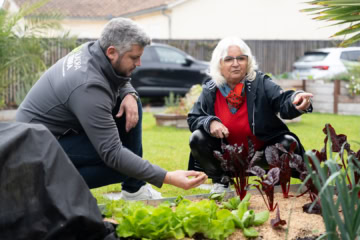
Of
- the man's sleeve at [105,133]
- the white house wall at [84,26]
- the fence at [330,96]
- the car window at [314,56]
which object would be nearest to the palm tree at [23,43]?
the fence at [330,96]

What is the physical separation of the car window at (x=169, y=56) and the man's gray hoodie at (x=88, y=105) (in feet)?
38.3

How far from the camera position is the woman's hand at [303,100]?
341 centimetres

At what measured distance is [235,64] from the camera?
3.94 meters

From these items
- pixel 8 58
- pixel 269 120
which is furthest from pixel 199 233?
pixel 8 58

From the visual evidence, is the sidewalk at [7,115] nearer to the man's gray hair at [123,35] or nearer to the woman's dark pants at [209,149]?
the woman's dark pants at [209,149]

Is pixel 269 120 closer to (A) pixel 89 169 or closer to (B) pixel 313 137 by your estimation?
(A) pixel 89 169

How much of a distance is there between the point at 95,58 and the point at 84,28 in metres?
25.7

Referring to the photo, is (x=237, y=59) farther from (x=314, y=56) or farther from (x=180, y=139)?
(x=314, y=56)

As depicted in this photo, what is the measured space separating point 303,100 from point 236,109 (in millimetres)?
698

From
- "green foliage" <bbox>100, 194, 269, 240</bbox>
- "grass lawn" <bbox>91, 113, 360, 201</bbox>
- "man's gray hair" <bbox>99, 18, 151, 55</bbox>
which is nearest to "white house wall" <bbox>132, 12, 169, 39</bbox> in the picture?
"grass lawn" <bbox>91, 113, 360, 201</bbox>

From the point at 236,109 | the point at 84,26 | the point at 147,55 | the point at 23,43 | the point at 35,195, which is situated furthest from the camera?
the point at 84,26

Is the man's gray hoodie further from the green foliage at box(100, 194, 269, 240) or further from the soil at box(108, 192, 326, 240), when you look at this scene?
the soil at box(108, 192, 326, 240)

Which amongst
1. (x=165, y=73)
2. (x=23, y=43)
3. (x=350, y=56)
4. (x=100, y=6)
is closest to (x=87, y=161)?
(x=23, y=43)

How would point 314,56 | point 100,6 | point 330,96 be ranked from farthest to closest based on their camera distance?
point 100,6 → point 314,56 → point 330,96
